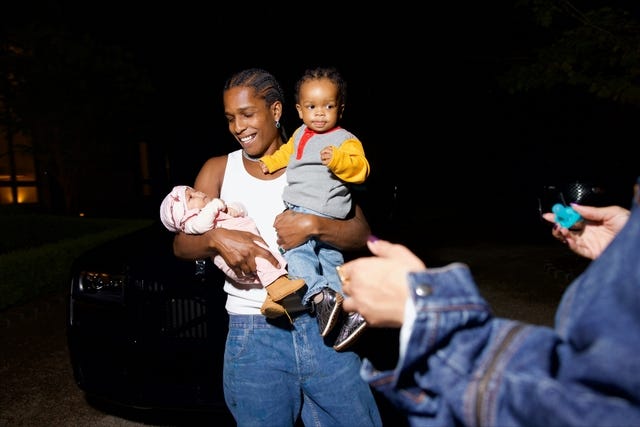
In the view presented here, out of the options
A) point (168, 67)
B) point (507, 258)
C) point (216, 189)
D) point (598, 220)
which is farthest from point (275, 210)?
point (507, 258)

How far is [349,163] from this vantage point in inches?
76.2

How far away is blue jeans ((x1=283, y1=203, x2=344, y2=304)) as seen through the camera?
1.90 meters

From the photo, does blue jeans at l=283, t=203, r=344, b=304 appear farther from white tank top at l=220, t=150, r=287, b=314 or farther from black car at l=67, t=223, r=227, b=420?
black car at l=67, t=223, r=227, b=420

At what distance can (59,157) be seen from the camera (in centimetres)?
1103

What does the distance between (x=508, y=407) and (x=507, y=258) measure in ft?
27.7

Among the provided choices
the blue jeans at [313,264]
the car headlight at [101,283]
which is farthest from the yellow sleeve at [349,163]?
the car headlight at [101,283]

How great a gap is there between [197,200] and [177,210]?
4.2 inches

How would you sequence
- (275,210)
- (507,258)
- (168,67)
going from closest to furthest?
(275,210) < (168,67) < (507,258)

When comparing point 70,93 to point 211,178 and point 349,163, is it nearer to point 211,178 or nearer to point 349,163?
point 211,178

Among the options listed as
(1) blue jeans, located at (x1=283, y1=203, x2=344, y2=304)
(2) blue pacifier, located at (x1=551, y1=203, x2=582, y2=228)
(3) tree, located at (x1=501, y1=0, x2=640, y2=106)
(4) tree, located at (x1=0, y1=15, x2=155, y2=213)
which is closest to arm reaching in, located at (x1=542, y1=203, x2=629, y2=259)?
(2) blue pacifier, located at (x1=551, y1=203, x2=582, y2=228)

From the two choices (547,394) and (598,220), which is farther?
(598,220)

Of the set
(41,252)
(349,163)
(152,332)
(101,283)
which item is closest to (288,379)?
(349,163)

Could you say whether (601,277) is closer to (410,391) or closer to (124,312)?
(410,391)

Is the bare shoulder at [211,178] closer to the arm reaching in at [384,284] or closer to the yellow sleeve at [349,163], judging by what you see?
the yellow sleeve at [349,163]
